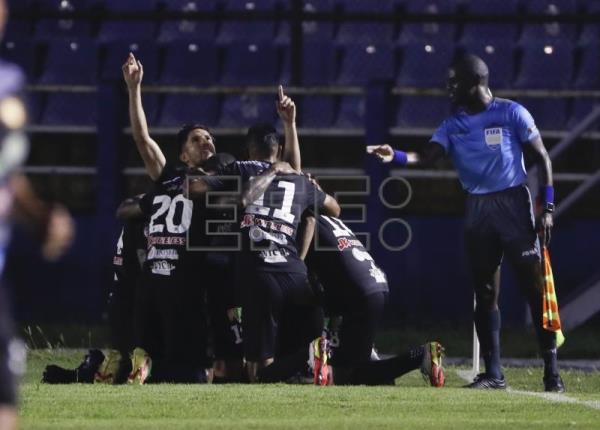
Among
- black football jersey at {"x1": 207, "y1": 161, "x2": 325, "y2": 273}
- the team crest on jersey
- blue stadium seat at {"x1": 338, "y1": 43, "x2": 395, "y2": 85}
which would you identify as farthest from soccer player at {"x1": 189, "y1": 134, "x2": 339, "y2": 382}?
blue stadium seat at {"x1": 338, "y1": 43, "x2": 395, "y2": 85}

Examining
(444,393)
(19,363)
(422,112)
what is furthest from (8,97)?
(422,112)

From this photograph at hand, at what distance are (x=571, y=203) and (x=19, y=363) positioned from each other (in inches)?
439

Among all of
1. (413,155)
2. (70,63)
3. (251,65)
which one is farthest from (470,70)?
(70,63)

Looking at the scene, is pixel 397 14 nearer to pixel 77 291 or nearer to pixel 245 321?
pixel 77 291

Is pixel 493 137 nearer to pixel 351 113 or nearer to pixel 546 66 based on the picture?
pixel 351 113

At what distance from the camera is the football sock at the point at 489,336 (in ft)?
32.2

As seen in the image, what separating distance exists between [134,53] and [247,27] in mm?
1385

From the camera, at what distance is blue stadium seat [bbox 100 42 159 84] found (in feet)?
59.4

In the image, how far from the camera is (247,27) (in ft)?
60.7

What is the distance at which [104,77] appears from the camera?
640 inches

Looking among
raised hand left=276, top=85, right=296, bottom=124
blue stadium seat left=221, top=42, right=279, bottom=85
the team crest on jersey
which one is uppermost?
blue stadium seat left=221, top=42, right=279, bottom=85

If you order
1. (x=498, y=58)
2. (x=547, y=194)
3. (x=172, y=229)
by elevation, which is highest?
(x=498, y=58)

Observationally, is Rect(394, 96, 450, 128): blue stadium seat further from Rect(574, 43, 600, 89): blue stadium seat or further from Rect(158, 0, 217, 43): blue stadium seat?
Rect(158, 0, 217, 43): blue stadium seat

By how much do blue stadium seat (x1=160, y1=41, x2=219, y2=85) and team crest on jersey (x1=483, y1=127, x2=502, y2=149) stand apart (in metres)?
8.54
